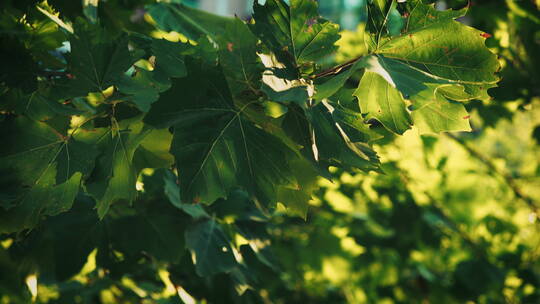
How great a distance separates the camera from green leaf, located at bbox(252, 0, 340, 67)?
66 cm

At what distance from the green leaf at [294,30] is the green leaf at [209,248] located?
511 millimetres

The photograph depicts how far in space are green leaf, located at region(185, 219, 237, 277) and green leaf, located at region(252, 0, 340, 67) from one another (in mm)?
511

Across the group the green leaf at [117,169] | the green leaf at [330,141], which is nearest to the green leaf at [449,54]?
the green leaf at [330,141]

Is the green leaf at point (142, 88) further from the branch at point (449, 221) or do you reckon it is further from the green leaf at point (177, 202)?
the branch at point (449, 221)

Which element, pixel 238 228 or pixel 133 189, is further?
pixel 238 228

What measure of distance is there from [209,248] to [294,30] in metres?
0.56

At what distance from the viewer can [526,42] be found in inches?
54.9

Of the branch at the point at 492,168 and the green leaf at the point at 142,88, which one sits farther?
the branch at the point at 492,168

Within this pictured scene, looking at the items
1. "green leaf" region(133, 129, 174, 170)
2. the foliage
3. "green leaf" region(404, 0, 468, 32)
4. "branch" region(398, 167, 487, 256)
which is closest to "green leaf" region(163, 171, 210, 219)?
the foliage

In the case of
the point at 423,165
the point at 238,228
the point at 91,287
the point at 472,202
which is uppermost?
the point at 238,228

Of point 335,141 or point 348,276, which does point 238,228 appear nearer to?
point 335,141

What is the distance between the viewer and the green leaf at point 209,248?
1000 millimetres

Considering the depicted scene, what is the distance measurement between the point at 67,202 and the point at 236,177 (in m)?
0.29

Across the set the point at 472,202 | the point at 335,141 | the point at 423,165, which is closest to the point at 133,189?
the point at 335,141
